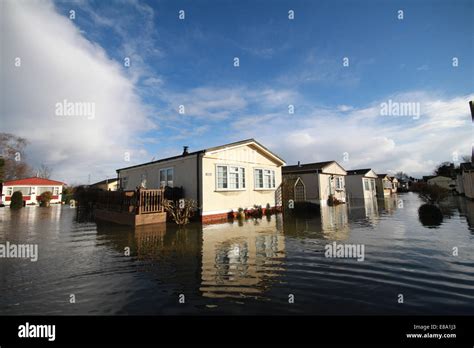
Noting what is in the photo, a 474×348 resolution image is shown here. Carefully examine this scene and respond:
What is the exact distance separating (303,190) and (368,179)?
47.4ft

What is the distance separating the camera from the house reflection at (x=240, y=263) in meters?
3.85

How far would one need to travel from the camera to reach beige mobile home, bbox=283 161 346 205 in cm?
2291

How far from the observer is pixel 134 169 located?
18.5m

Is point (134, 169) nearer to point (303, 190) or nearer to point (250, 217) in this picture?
point (250, 217)

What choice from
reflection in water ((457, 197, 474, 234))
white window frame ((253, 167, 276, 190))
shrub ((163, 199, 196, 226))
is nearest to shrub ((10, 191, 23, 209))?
shrub ((163, 199, 196, 226))

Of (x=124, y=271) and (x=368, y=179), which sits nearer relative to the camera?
(x=124, y=271)

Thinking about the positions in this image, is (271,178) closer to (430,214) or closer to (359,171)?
(430,214)

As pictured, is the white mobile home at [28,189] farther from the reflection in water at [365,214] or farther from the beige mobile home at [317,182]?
the reflection in water at [365,214]

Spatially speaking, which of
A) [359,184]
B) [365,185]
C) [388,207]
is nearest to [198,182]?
[388,207]

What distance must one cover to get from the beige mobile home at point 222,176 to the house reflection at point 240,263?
4668 mm

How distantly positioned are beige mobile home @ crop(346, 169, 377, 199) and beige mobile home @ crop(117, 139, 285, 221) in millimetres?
17534

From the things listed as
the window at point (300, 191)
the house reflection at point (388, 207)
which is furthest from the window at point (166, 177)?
the house reflection at point (388, 207)

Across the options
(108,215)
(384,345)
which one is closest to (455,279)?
(384,345)

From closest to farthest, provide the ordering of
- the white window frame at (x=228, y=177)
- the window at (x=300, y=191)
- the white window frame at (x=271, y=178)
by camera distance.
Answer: the white window frame at (x=228, y=177), the white window frame at (x=271, y=178), the window at (x=300, y=191)
